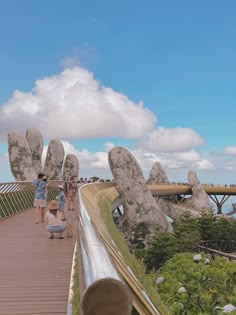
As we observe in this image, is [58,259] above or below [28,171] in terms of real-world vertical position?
below

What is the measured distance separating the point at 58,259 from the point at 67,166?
104ft

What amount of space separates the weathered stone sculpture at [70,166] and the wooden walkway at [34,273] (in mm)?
27972

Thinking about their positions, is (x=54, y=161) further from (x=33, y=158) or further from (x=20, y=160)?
(x=20, y=160)

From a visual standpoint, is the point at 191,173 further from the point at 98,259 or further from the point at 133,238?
the point at 98,259

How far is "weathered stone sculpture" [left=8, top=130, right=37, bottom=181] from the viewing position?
96.3ft

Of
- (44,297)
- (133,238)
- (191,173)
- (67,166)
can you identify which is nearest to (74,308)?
(44,297)

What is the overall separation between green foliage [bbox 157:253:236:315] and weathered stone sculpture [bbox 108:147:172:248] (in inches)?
371

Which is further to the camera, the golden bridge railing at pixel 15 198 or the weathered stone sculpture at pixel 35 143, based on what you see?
the weathered stone sculpture at pixel 35 143

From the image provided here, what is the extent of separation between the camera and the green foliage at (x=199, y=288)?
7.65 m

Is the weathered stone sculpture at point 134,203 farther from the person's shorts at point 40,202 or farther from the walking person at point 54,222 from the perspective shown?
the walking person at point 54,222

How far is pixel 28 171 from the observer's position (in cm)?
2936

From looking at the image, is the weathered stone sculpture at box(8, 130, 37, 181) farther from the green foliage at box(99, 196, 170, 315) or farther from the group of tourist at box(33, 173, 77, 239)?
the green foliage at box(99, 196, 170, 315)

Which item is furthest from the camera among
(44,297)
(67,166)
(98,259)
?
(67,166)

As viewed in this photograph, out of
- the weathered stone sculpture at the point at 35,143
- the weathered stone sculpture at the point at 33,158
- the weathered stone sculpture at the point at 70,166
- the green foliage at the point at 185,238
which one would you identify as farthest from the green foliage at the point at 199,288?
the weathered stone sculpture at the point at 70,166
